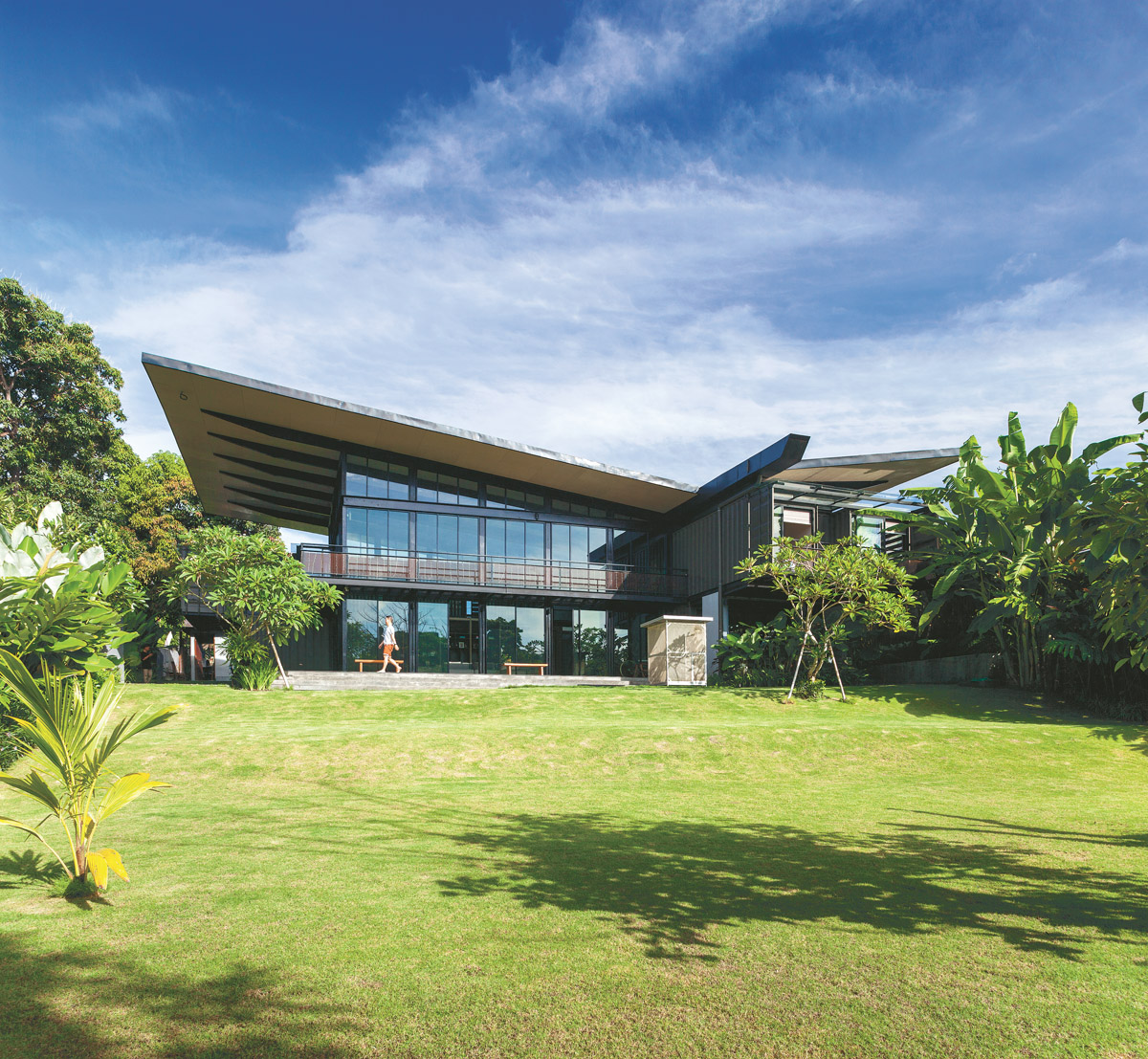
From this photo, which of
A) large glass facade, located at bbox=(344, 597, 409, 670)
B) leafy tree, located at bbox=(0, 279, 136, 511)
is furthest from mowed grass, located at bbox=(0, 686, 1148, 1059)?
leafy tree, located at bbox=(0, 279, 136, 511)

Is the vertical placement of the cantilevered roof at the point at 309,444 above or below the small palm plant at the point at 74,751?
above

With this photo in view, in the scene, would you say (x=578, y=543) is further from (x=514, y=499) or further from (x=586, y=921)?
(x=586, y=921)

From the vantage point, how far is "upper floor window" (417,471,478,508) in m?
26.3

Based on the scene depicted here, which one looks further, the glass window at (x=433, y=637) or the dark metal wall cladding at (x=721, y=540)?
the glass window at (x=433, y=637)

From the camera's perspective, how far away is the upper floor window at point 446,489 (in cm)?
2630

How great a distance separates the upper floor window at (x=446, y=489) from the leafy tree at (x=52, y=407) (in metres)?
16.4

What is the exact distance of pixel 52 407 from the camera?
3306cm

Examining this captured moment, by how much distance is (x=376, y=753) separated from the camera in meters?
11.1

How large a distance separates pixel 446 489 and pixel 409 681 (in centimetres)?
738

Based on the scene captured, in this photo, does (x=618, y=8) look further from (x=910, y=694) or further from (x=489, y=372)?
(x=910, y=694)

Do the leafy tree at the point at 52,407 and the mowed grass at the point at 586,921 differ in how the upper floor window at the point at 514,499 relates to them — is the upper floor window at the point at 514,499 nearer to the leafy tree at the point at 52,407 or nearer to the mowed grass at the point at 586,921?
the mowed grass at the point at 586,921

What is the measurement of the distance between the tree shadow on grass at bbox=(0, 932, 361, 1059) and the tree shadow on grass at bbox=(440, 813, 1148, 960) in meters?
1.68

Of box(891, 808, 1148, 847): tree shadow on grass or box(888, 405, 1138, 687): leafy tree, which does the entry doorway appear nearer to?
box(888, 405, 1138, 687): leafy tree

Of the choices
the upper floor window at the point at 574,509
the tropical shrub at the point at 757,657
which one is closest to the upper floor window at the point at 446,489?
the upper floor window at the point at 574,509
